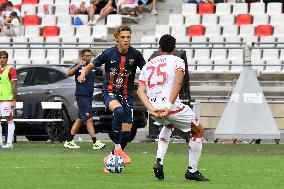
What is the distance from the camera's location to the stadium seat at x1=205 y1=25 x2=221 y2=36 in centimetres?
3572

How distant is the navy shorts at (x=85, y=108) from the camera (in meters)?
25.3

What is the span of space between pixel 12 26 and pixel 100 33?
3.03 metres

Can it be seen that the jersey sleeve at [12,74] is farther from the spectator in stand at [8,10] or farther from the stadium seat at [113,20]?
the spectator in stand at [8,10]

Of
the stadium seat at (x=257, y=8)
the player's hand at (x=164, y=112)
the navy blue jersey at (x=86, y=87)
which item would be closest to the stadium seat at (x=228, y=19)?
the stadium seat at (x=257, y=8)

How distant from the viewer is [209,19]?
36.2 meters

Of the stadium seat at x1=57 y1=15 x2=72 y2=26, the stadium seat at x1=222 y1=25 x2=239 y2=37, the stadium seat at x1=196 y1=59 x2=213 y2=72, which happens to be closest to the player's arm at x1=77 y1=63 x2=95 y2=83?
the stadium seat at x1=196 y1=59 x2=213 y2=72

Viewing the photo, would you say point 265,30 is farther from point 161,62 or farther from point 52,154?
point 161,62

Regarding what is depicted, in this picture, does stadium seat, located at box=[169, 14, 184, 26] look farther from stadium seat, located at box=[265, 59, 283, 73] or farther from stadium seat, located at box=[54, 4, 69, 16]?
stadium seat, located at box=[54, 4, 69, 16]

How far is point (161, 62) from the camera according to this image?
1572 cm

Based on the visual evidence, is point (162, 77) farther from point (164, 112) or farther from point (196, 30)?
point (196, 30)

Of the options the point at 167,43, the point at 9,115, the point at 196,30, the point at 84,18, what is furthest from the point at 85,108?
the point at 84,18

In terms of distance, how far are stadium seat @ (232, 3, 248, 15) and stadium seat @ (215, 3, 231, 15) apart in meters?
0.21

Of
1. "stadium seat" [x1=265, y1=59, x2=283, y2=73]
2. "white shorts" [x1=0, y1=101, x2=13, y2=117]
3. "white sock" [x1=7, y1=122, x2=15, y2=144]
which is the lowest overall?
"white sock" [x1=7, y1=122, x2=15, y2=144]

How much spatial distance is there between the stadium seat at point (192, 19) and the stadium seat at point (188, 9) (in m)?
0.29
